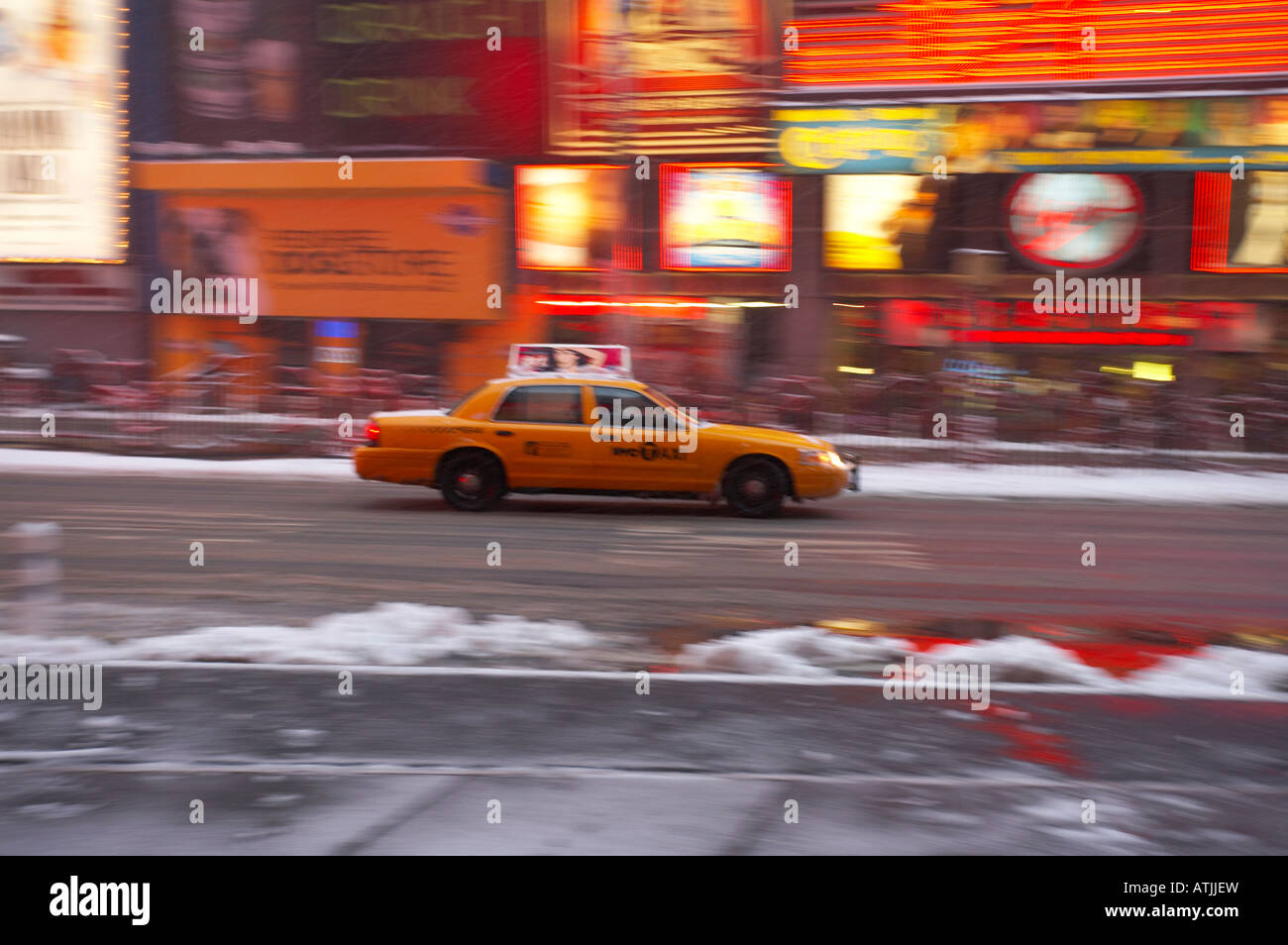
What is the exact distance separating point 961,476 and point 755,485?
5815mm

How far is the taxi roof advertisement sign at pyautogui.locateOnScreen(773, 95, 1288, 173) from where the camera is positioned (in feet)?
72.6

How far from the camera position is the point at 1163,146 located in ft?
73.8

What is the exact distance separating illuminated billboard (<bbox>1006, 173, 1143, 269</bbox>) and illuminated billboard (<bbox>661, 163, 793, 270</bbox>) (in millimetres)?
4539

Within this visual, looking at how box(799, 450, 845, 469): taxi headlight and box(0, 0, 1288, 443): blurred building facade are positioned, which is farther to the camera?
box(0, 0, 1288, 443): blurred building facade

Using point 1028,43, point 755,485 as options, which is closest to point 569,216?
point 1028,43

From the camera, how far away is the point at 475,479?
12703mm

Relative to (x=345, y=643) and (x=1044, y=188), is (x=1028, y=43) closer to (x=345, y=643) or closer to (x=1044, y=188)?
(x=1044, y=188)

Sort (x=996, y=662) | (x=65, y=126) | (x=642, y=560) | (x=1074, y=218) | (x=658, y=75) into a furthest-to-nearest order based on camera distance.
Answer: (x=65, y=126), (x=658, y=75), (x=1074, y=218), (x=642, y=560), (x=996, y=662)

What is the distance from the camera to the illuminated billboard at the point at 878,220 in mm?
24203

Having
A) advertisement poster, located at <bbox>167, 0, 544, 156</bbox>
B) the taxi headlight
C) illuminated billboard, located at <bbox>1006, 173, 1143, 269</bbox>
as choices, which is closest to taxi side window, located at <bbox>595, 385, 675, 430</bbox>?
the taxi headlight

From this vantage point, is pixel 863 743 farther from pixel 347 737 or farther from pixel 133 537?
pixel 133 537

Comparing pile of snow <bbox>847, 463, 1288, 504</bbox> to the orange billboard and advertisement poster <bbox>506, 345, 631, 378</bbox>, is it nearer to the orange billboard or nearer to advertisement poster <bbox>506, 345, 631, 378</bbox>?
advertisement poster <bbox>506, 345, 631, 378</bbox>

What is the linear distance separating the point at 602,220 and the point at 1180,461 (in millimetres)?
12690
